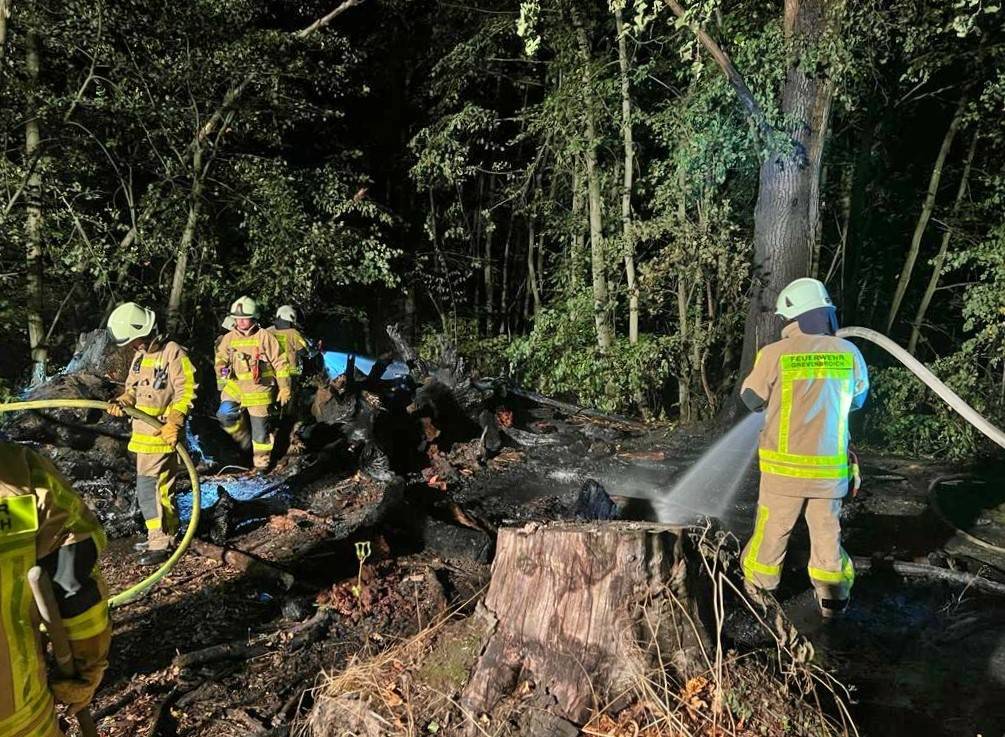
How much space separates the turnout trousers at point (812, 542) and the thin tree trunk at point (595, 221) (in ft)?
21.1

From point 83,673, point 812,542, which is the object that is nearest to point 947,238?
point 812,542

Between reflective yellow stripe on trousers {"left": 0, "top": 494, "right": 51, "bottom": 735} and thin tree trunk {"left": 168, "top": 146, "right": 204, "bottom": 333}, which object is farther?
thin tree trunk {"left": 168, "top": 146, "right": 204, "bottom": 333}

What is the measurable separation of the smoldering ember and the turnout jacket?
0.11ft

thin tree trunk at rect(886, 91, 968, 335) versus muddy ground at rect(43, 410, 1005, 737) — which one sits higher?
thin tree trunk at rect(886, 91, 968, 335)

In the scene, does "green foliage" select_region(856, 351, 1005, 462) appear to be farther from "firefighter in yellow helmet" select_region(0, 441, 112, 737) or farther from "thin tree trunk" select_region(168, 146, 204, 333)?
"thin tree trunk" select_region(168, 146, 204, 333)

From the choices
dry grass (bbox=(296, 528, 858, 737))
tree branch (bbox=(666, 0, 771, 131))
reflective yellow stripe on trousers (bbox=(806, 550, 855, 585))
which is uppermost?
tree branch (bbox=(666, 0, 771, 131))

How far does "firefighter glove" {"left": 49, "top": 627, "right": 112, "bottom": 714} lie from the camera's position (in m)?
1.61

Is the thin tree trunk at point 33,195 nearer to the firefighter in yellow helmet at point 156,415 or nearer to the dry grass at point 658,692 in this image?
the firefighter in yellow helmet at point 156,415

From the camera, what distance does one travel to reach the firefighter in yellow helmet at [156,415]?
4.75 metres

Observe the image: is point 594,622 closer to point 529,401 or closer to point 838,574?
point 838,574

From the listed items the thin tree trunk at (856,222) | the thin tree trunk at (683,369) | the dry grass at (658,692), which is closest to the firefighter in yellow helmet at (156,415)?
the dry grass at (658,692)

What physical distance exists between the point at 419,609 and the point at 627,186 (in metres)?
7.91

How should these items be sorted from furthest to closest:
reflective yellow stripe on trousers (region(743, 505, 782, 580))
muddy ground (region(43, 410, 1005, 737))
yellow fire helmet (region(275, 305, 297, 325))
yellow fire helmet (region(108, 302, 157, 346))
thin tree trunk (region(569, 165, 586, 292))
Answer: thin tree trunk (region(569, 165, 586, 292)) → yellow fire helmet (region(275, 305, 297, 325)) → yellow fire helmet (region(108, 302, 157, 346)) → reflective yellow stripe on trousers (region(743, 505, 782, 580)) → muddy ground (region(43, 410, 1005, 737))

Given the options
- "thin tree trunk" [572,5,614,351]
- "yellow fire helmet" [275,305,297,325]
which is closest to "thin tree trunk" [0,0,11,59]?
"yellow fire helmet" [275,305,297,325]
